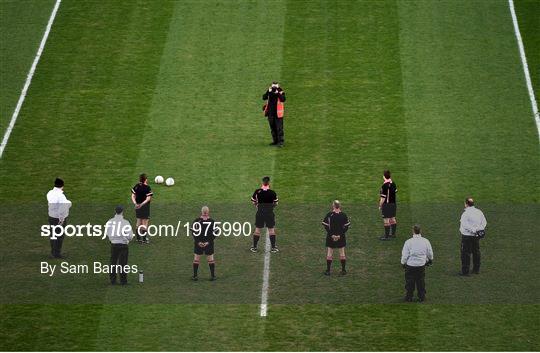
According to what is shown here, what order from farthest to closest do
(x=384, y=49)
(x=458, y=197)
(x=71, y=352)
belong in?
(x=384, y=49) → (x=458, y=197) → (x=71, y=352)

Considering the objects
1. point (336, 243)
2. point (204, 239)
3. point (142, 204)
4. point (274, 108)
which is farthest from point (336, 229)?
point (274, 108)

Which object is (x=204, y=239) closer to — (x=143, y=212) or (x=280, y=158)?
(x=143, y=212)

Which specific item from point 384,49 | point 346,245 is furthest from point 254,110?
point 346,245

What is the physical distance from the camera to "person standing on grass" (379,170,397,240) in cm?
3747

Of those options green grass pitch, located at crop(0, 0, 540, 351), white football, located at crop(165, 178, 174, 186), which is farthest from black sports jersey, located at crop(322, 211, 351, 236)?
white football, located at crop(165, 178, 174, 186)

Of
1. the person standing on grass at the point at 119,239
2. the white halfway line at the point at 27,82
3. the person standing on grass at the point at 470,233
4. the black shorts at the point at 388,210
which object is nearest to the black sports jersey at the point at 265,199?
the black shorts at the point at 388,210

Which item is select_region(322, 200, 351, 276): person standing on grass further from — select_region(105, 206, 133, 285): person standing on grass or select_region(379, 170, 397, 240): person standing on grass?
select_region(105, 206, 133, 285): person standing on grass

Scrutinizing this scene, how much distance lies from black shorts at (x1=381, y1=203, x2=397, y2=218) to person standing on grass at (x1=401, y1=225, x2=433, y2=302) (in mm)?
3388

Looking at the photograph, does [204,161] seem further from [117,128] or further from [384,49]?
[384,49]

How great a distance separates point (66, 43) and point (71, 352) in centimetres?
1911

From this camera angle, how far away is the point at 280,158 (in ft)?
139

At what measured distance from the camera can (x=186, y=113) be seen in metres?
44.8

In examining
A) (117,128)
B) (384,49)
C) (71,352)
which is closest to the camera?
(71,352)

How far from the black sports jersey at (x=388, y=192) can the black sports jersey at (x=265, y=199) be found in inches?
124
